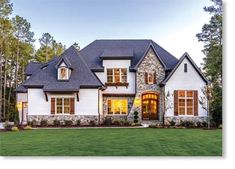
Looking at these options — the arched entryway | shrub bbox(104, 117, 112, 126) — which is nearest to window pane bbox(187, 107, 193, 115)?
the arched entryway

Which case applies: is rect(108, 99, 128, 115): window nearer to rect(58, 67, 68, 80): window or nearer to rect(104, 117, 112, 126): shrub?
rect(104, 117, 112, 126): shrub

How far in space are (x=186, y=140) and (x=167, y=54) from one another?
9686mm

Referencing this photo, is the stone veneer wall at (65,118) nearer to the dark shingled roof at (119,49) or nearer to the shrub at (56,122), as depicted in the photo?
the shrub at (56,122)

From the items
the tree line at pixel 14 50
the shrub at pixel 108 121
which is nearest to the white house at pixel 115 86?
the shrub at pixel 108 121

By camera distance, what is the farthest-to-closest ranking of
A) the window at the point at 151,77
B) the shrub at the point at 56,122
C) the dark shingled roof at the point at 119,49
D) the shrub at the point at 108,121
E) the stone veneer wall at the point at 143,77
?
the dark shingled roof at the point at 119,49 < the window at the point at 151,77 < the stone veneer wall at the point at 143,77 < the shrub at the point at 108,121 < the shrub at the point at 56,122

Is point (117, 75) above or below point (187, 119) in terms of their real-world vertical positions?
above

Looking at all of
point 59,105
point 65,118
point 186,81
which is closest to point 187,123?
point 186,81

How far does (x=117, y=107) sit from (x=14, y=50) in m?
8.70

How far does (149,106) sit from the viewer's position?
20.6 metres

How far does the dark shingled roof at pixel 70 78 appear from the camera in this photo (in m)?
18.9

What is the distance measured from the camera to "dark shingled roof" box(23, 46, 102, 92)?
18.9 m

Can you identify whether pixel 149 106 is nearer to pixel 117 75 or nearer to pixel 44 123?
pixel 117 75

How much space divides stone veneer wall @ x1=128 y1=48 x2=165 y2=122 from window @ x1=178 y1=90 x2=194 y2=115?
103cm
